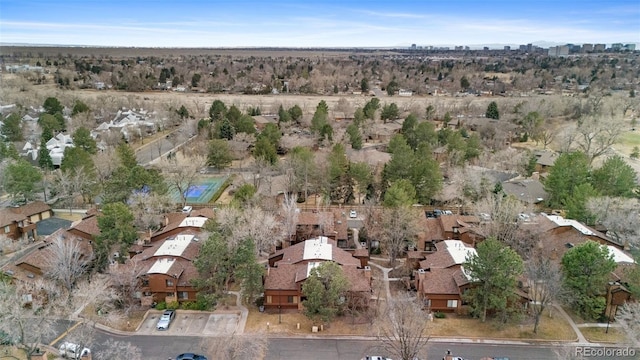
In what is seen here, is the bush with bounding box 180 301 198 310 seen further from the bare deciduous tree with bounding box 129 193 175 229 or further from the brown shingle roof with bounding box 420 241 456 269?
the brown shingle roof with bounding box 420 241 456 269

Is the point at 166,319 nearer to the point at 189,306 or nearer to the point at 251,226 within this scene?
the point at 189,306

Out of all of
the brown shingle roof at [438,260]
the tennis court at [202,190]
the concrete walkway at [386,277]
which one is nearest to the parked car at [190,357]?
the concrete walkway at [386,277]

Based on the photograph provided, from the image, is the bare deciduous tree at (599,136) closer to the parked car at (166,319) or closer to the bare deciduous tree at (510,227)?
the bare deciduous tree at (510,227)

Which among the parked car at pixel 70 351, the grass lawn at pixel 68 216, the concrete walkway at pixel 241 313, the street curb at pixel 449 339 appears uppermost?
the grass lawn at pixel 68 216

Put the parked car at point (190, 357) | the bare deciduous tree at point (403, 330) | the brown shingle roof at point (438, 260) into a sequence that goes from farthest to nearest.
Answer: the brown shingle roof at point (438, 260)
the parked car at point (190, 357)
the bare deciduous tree at point (403, 330)

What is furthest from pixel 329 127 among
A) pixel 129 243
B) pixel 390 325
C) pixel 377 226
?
pixel 390 325

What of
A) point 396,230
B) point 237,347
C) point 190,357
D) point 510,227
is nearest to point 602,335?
point 510,227

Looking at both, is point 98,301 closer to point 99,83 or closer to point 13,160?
point 13,160
